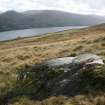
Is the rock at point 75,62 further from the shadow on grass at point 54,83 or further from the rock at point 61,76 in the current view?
the shadow on grass at point 54,83

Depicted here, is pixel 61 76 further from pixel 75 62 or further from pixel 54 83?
pixel 75 62

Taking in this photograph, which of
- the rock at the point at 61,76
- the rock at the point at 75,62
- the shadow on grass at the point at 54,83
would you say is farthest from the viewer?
the rock at the point at 75,62

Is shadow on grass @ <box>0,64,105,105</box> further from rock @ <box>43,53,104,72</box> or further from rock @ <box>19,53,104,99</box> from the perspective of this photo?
rock @ <box>43,53,104,72</box>

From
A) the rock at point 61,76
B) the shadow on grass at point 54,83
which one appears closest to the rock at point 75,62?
the rock at point 61,76


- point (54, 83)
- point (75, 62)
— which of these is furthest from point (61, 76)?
point (75, 62)

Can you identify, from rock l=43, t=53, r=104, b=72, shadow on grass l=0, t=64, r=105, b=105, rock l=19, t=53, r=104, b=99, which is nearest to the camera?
shadow on grass l=0, t=64, r=105, b=105

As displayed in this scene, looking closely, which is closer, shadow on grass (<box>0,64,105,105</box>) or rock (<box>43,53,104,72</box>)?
shadow on grass (<box>0,64,105,105</box>)

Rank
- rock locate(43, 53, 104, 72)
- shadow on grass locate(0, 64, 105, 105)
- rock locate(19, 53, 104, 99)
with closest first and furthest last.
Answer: shadow on grass locate(0, 64, 105, 105) → rock locate(19, 53, 104, 99) → rock locate(43, 53, 104, 72)

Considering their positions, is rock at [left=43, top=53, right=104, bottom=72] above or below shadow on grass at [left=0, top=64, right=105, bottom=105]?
above

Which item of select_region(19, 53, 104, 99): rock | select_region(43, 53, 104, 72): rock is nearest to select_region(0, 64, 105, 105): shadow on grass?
select_region(19, 53, 104, 99): rock

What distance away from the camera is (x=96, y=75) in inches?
594

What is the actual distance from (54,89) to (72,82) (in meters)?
1.02

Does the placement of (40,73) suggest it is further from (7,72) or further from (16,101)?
(7,72)

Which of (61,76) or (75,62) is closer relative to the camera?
(61,76)
